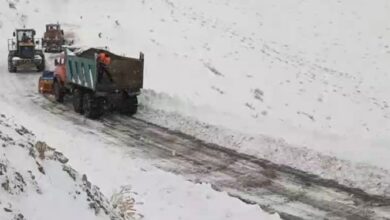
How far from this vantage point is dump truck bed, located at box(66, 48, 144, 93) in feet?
62.4

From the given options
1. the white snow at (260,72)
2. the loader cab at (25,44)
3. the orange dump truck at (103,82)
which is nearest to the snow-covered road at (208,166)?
the white snow at (260,72)

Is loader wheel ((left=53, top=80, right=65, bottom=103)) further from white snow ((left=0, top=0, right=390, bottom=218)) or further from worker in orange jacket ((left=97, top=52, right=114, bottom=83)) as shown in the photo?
worker in orange jacket ((left=97, top=52, right=114, bottom=83))

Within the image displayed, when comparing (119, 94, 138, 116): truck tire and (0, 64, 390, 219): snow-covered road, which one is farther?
(119, 94, 138, 116): truck tire

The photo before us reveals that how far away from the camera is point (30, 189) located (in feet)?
21.7

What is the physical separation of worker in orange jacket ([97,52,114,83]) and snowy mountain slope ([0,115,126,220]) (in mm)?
10588

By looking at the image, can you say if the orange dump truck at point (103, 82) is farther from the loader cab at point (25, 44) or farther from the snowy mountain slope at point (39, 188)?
the snowy mountain slope at point (39, 188)

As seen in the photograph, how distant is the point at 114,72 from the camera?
62.6 ft

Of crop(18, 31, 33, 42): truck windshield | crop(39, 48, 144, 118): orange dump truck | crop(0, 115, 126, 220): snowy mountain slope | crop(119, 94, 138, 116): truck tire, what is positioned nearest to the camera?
crop(0, 115, 126, 220): snowy mountain slope

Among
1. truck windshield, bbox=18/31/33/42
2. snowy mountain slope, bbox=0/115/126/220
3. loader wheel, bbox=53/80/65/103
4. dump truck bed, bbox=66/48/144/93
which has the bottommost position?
loader wheel, bbox=53/80/65/103

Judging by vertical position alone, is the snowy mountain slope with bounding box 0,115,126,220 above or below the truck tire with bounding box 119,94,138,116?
above

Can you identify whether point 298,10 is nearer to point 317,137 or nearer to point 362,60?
point 362,60

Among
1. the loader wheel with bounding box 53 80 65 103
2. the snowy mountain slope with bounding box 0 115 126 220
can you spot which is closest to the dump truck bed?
the loader wheel with bounding box 53 80 65 103

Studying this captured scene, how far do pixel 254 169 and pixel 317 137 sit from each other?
3947mm

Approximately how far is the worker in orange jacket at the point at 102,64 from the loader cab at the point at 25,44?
11085 millimetres
